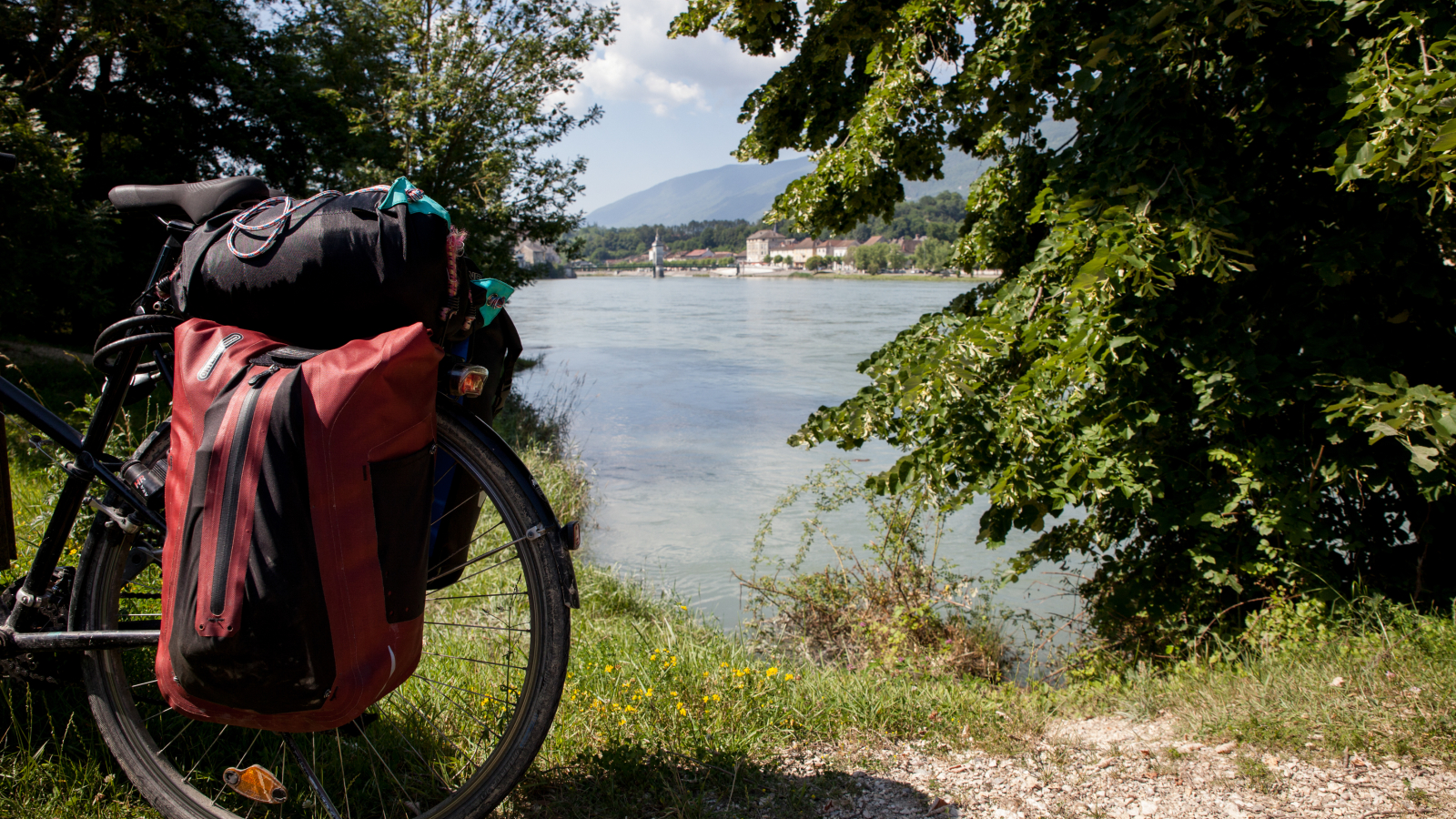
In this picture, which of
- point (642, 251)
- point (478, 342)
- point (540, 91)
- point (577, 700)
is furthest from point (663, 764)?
point (642, 251)

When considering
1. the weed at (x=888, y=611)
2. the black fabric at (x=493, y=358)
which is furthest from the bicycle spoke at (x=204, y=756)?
the weed at (x=888, y=611)

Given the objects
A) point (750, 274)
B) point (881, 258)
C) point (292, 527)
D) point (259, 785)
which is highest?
point (881, 258)

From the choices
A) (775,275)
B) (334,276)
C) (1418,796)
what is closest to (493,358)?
(334,276)

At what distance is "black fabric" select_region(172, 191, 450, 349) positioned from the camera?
1.57 metres

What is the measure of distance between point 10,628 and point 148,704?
0.34 meters

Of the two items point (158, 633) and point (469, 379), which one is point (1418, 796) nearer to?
point (469, 379)

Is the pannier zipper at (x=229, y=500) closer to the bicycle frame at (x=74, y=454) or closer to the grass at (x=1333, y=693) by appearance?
the bicycle frame at (x=74, y=454)

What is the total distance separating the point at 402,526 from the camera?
1520 mm

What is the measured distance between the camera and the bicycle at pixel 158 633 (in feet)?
5.51

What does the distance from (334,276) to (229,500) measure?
43 centimetres

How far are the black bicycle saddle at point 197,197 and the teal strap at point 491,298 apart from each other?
0.54m

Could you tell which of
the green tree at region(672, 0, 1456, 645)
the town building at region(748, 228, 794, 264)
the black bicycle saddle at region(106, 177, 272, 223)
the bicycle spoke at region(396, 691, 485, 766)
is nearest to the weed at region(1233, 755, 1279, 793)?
the green tree at region(672, 0, 1456, 645)

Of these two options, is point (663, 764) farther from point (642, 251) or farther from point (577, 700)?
point (642, 251)

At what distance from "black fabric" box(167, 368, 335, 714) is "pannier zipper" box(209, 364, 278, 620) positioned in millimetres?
24
